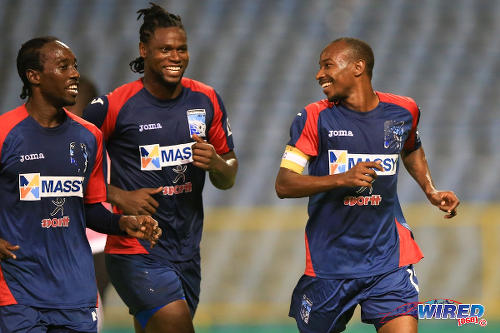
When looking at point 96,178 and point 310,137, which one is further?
point 310,137

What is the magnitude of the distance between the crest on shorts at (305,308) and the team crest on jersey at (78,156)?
3.84 ft

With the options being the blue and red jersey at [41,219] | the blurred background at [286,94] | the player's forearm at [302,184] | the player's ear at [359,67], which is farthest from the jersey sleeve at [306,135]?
the blurred background at [286,94]

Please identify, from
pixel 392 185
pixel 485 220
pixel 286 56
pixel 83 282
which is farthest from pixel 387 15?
pixel 83 282

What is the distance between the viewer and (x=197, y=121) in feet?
14.6

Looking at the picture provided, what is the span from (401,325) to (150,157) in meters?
1.42

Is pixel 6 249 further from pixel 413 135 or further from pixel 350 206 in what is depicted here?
pixel 413 135

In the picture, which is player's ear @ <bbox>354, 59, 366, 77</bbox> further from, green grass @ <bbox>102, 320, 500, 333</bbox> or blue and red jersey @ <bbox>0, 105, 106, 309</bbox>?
green grass @ <bbox>102, 320, 500, 333</bbox>

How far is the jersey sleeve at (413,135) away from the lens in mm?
4301

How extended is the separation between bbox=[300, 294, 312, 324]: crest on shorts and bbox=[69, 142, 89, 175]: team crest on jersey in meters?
1.17

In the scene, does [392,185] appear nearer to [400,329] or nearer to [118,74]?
[400,329]

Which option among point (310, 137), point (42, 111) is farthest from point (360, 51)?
point (42, 111)

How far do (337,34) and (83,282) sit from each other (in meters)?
5.49

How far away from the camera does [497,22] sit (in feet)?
28.5

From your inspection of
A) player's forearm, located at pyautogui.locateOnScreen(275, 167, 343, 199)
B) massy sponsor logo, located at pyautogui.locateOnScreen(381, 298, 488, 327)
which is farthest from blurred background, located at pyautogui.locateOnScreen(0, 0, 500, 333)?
player's forearm, located at pyautogui.locateOnScreen(275, 167, 343, 199)
